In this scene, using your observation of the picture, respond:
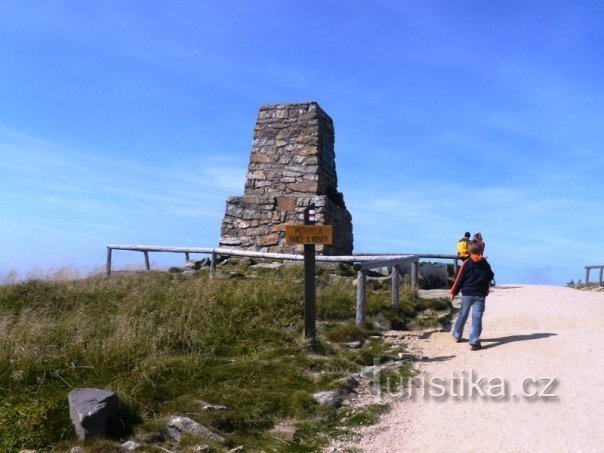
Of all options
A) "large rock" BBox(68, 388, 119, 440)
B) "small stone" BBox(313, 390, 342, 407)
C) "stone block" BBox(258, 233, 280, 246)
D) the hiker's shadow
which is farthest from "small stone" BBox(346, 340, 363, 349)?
"stone block" BBox(258, 233, 280, 246)

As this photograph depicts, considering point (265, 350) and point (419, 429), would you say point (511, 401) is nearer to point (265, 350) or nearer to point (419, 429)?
point (419, 429)

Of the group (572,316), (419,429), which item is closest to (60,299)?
(419,429)

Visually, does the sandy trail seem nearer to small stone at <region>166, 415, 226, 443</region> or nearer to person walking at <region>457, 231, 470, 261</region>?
small stone at <region>166, 415, 226, 443</region>

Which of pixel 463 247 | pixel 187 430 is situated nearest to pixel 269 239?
pixel 463 247

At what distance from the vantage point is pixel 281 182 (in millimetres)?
16438

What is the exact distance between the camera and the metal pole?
823 centimetres

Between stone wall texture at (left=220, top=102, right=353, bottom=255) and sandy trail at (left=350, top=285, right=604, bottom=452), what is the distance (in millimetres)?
7254

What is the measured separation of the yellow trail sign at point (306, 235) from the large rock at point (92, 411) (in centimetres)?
365

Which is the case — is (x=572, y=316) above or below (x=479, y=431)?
above

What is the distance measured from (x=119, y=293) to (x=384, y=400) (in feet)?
19.1

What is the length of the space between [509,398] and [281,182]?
35.9 ft

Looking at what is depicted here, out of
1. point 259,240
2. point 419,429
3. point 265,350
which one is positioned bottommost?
point 419,429

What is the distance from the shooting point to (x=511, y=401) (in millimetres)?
6215

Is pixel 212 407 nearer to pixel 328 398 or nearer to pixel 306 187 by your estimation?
pixel 328 398
